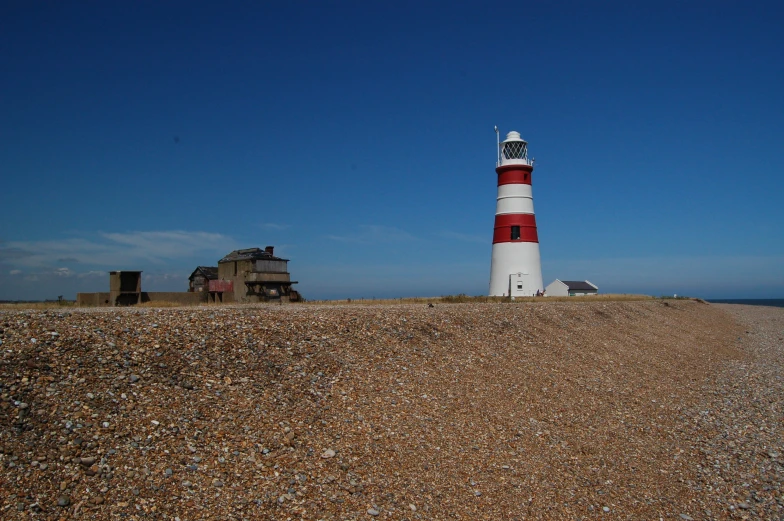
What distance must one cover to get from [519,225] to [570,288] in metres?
18.4

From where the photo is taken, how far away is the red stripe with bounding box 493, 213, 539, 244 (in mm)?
37125

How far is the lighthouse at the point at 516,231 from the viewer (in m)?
37.1

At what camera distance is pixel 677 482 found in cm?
1112

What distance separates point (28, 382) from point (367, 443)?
18.8ft

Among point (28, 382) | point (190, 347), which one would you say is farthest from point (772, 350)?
point (28, 382)

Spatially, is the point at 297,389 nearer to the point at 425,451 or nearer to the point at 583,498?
the point at 425,451

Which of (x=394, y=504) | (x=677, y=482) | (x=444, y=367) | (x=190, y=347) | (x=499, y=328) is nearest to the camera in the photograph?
(x=394, y=504)

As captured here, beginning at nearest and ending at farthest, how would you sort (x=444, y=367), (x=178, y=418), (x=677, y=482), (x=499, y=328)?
(x=178, y=418), (x=677, y=482), (x=444, y=367), (x=499, y=328)

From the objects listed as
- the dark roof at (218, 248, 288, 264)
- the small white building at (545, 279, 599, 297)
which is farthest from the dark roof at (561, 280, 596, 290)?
the dark roof at (218, 248, 288, 264)

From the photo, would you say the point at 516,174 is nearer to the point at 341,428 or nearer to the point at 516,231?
the point at 516,231

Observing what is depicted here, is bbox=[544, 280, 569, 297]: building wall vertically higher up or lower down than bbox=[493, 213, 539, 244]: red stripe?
lower down

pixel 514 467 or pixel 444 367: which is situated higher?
pixel 444 367

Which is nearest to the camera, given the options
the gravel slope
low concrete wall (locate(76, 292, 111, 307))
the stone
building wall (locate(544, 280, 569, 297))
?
the gravel slope

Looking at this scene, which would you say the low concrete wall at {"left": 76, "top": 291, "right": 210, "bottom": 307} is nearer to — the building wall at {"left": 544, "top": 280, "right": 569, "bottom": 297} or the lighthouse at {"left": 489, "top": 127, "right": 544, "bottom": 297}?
the lighthouse at {"left": 489, "top": 127, "right": 544, "bottom": 297}
